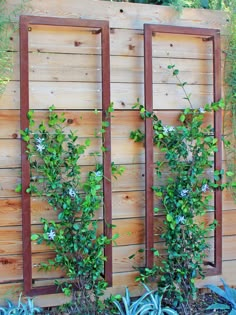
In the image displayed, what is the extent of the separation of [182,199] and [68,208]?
665mm

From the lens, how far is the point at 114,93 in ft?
8.89

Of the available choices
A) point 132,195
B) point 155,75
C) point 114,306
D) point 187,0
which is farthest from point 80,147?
point 187,0

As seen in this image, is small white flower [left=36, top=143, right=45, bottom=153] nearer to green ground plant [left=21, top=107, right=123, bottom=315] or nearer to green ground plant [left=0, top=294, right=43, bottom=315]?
green ground plant [left=21, top=107, right=123, bottom=315]

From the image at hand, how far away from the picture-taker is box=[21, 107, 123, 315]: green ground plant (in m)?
2.50

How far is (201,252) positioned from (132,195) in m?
0.54

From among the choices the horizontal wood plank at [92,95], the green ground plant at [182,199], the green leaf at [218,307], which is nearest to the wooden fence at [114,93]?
the horizontal wood plank at [92,95]

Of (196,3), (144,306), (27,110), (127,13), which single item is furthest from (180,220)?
(196,3)

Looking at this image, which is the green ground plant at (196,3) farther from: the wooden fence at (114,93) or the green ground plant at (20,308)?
the green ground plant at (20,308)

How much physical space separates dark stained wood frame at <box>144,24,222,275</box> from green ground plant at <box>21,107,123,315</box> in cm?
28

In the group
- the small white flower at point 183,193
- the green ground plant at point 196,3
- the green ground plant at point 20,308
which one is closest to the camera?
the green ground plant at point 20,308

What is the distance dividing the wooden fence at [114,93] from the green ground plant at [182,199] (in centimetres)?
11

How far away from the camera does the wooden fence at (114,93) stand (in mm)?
2521

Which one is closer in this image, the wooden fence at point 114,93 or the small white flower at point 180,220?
the wooden fence at point 114,93

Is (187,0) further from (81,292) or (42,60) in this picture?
(81,292)
